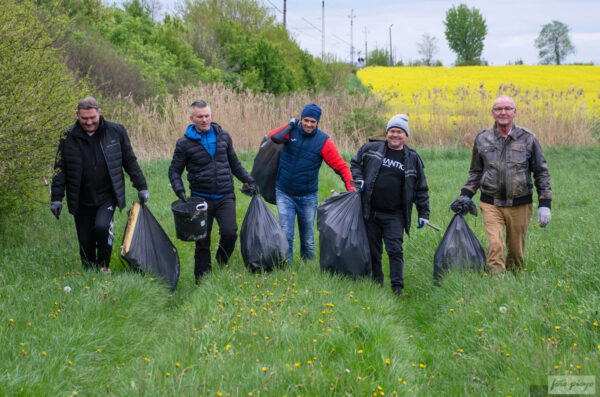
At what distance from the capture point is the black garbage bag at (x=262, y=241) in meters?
5.34

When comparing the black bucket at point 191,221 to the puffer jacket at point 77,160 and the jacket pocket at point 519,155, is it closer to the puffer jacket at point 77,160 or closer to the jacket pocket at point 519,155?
the puffer jacket at point 77,160

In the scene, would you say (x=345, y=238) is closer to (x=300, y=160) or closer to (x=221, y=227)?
(x=300, y=160)

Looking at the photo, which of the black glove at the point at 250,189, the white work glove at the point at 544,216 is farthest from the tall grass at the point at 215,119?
the white work glove at the point at 544,216

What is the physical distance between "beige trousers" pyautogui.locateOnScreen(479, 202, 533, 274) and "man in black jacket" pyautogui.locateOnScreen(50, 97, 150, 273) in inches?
129

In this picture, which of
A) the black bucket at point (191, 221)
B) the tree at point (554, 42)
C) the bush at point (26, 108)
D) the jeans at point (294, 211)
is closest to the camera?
the black bucket at point (191, 221)

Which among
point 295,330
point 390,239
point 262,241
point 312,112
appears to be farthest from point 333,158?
point 295,330

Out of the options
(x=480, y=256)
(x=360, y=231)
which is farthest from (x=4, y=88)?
(x=480, y=256)

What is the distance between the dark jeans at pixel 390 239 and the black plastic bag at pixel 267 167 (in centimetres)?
118

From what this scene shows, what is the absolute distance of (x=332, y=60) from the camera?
138 ft

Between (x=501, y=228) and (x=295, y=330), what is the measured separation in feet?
7.80

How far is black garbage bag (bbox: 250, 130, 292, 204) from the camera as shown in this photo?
5.94 m

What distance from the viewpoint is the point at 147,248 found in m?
5.30

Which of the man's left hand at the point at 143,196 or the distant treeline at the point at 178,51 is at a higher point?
the distant treeline at the point at 178,51

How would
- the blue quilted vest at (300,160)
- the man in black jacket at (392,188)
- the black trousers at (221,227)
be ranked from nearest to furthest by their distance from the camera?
the man in black jacket at (392,188) → the black trousers at (221,227) → the blue quilted vest at (300,160)
